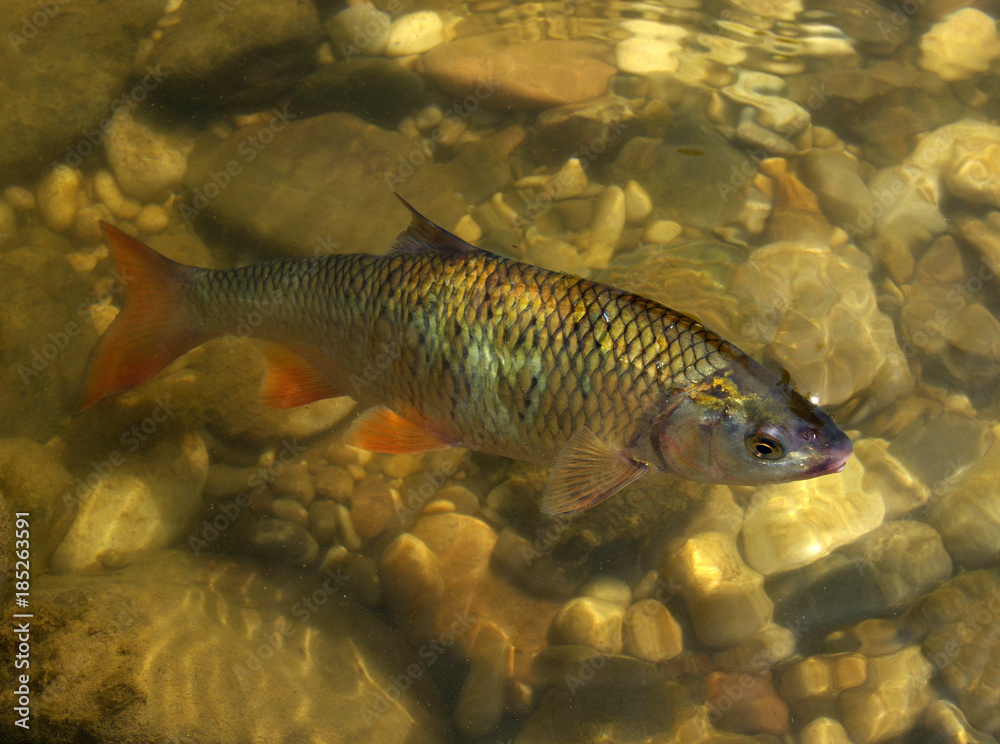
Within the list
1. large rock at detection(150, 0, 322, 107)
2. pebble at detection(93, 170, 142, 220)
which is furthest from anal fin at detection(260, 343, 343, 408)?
large rock at detection(150, 0, 322, 107)

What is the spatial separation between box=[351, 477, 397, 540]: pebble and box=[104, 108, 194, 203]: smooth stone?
337 centimetres

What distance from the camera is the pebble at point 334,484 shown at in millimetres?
4477

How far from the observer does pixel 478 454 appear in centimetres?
452

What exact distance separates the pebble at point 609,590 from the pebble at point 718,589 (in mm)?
294

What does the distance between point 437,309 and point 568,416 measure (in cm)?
83

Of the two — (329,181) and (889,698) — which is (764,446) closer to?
(889,698)

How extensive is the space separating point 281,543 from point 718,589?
9.71 feet

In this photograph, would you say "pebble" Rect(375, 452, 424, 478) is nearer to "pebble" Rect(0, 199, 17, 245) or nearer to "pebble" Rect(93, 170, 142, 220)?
"pebble" Rect(93, 170, 142, 220)

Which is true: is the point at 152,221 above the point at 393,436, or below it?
above

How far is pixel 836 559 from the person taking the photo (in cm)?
421

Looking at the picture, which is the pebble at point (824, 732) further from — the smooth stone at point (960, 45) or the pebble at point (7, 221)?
the pebble at point (7, 221)

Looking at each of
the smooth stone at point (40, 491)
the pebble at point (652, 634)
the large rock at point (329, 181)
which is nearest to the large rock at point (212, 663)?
the smooth stone at point (40, 491)

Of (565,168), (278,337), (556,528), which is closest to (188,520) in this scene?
(278,337)

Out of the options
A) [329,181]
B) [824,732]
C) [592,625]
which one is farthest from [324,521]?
[824,732]
